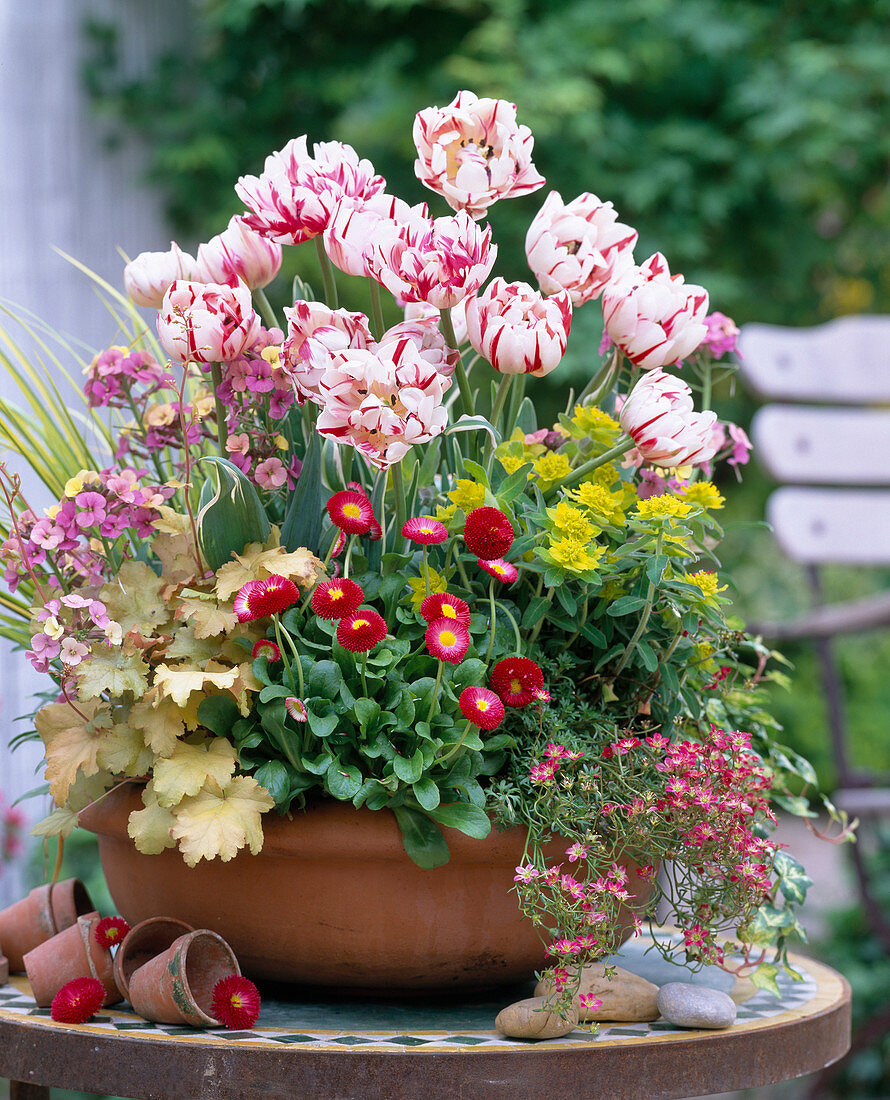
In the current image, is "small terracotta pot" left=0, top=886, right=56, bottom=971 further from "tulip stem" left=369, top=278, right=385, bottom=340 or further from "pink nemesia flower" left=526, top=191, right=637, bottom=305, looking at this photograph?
"pink nemesia flower" left=526, top=191, right=637, bottom=305

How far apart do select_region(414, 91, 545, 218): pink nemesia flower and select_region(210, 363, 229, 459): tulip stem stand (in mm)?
211

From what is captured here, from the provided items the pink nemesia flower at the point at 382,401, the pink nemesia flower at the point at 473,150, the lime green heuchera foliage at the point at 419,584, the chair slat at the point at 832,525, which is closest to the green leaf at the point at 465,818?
the lime green heuchera foliage at the point at 419,584

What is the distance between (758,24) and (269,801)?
409cm

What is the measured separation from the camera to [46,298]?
3.24m

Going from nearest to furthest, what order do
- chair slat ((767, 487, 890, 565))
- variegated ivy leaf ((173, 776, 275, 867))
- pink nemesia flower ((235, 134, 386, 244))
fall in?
variegated ivy leaf ((173, 776, 275, 867)), pink nemesia flower ((235, 134, 386, 244)), chair slat ((767, 487, 890, 565))

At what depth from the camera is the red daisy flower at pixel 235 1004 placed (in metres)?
0.73

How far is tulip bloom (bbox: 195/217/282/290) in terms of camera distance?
2.82 feet

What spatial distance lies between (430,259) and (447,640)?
25cm

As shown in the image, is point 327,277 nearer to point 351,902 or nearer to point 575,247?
point 575,247

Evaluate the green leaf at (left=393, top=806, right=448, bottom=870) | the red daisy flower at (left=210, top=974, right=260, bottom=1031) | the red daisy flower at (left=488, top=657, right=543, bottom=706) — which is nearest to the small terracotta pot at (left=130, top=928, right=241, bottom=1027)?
the red daisy flower at (left=210, top=974, right=260, bottom=1031)

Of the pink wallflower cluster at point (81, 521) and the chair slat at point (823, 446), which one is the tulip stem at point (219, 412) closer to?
the pink wallflower cluster at point (81, 521)

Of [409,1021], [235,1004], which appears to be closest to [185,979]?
[235,1004]

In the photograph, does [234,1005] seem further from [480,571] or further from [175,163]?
[175,163]

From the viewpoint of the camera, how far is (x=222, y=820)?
28.1 inches
